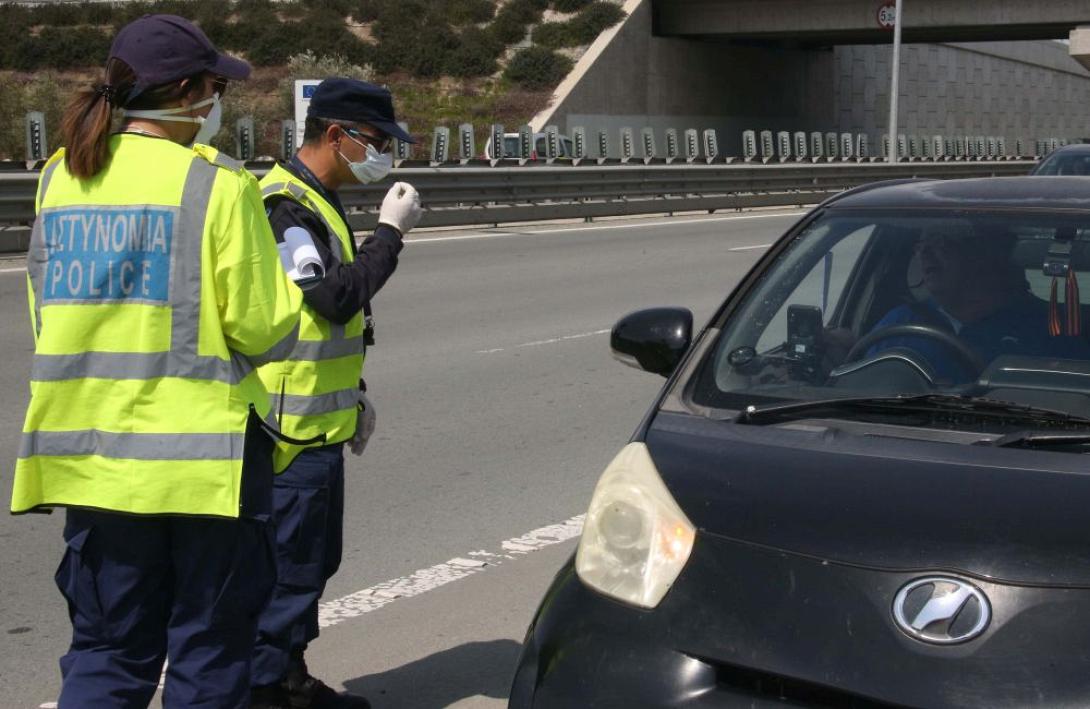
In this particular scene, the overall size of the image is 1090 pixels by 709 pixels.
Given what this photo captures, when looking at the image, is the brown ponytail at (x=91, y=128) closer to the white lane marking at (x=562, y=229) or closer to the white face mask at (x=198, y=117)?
the white face mask at (x=198, y=117)

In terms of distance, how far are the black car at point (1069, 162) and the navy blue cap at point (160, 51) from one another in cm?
1075

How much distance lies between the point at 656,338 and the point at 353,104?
3.37 feet

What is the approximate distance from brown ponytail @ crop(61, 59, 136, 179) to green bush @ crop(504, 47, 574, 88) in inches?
1921

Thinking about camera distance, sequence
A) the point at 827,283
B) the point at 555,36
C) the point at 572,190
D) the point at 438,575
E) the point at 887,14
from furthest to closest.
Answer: the point at 555,36 → the point at 887,14 → the point at 572,190 → the point at 438,575 → the point at 827,283

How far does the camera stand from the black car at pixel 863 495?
103 inches

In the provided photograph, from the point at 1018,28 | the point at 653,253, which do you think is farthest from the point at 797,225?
the point at 1018,28

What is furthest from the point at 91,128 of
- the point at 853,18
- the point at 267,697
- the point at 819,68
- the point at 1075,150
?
the point at 819,68

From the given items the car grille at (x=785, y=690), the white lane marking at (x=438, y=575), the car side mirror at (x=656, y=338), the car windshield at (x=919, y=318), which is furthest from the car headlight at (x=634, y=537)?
the white lane marking at (x=438, y=575)

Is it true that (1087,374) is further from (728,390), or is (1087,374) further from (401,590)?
(401,590)

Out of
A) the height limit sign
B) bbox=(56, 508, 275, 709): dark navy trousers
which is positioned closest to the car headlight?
bbox=(56, 508, 275, 709): dark navy trousers

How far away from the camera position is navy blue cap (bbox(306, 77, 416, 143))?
13.0 feet

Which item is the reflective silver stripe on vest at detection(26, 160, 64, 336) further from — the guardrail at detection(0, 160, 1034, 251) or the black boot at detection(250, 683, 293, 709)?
the guardrail at detection(0, 160, 1034, 251)

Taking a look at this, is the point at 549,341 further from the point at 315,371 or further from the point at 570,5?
the point at 570,5

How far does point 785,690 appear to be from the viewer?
2.68 metres
